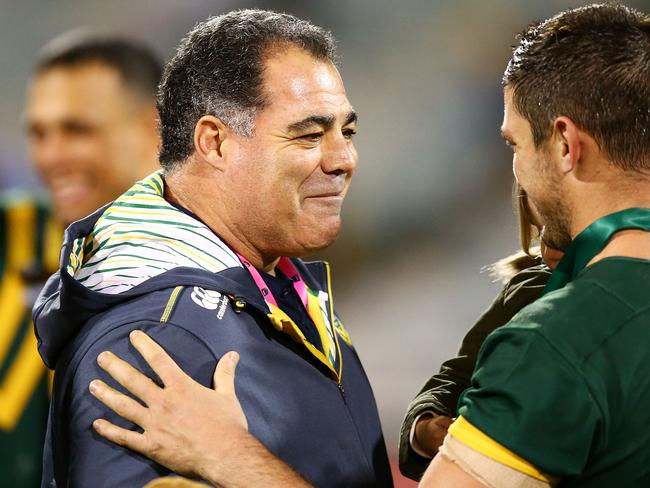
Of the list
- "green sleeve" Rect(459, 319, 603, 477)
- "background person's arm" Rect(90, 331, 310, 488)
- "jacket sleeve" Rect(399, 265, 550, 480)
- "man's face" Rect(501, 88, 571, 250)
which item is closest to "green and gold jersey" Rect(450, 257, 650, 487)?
"green sleeve" Rect(459, 319, 603, 477)

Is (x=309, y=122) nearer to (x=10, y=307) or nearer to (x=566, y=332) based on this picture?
(x=566, y=332)

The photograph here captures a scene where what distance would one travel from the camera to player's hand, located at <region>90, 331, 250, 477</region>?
1.30 metres

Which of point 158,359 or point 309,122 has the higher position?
point 309,122

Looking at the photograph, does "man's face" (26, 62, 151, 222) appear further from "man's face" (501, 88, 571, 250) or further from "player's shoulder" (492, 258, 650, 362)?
"player's shoulder" (492, 258, 650, 362)

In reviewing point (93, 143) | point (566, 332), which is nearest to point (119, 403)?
point (566, 332)

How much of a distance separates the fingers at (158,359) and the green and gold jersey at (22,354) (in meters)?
2.12

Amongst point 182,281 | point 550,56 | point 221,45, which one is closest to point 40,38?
point 221,45

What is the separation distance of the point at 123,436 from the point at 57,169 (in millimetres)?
2480

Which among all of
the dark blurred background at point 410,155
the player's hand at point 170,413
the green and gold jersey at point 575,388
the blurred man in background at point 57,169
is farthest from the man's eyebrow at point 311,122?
the dark blurred background at point 410,155

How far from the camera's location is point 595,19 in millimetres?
1312

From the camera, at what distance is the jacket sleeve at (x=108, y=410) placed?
4.30 ft

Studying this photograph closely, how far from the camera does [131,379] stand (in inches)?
52.1

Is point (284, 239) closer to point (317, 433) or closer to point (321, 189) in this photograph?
point (321, 189)

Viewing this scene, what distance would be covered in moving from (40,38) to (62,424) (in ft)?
9.42
